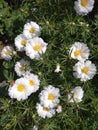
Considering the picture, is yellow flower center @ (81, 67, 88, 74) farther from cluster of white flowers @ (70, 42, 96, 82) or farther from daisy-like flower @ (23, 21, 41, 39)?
daisy-like flower @ (23, 21, 41, 39)

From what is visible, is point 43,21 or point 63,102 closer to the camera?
point 63,102

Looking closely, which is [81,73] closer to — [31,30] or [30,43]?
[30,43]

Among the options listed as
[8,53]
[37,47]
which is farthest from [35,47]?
[8,53]

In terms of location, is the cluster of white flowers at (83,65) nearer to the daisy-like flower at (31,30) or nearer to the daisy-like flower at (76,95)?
the daisy-like flower at (76,95)

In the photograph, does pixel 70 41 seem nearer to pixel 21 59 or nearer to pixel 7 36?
pixel 21 59

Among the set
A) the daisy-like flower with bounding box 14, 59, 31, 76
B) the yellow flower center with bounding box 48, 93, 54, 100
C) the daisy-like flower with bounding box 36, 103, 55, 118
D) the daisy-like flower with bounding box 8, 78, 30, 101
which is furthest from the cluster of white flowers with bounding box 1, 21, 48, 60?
the daisy-like flower with bounding box 36, 103, 55, 118

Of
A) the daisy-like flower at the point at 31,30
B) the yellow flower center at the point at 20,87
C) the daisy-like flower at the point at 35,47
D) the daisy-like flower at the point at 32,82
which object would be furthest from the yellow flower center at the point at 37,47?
the yellow flower center at the point at 20,87

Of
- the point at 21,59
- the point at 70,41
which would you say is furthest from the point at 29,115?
the point at 70,41
